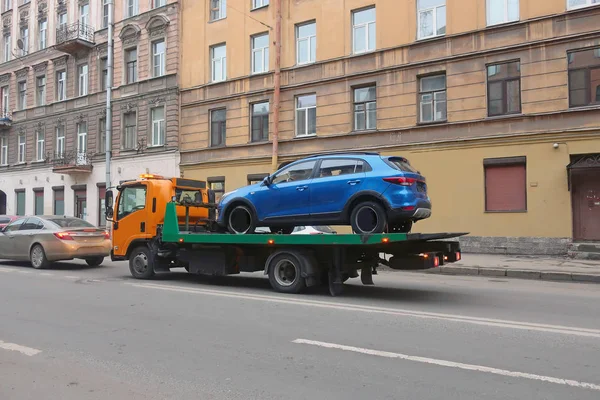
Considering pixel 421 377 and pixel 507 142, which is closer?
pixel 421 377

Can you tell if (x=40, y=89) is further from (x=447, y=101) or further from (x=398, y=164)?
(x=398, y=164)

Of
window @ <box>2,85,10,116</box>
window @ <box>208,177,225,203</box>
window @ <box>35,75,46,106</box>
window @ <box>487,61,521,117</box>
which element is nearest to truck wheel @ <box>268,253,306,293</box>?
window @ <box>487,61,521,117</box>

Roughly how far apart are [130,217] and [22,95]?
28250mm

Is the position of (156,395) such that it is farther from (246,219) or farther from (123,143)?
(123,143)

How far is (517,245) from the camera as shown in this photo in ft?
55.1

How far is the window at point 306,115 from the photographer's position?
21.6 metres

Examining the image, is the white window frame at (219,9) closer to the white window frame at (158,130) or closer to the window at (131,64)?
the white window frame at (158,130)

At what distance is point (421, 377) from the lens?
14.8 ft

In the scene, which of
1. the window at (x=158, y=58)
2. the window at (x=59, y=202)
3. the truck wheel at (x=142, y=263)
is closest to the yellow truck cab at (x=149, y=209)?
the truck wheel at (x=142, y=263)

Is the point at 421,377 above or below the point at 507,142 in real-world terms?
below

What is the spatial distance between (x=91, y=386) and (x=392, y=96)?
663 inches

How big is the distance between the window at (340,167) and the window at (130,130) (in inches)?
817

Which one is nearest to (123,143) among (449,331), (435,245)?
(435,245)

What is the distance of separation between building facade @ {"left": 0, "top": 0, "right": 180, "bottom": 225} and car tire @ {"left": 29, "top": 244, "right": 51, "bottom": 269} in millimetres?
12160
